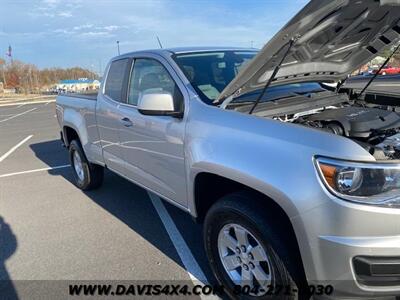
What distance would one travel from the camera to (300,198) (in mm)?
2219

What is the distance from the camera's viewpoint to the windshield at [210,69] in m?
3.32

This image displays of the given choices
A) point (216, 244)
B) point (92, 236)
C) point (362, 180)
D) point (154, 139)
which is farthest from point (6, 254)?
point (362, 180)

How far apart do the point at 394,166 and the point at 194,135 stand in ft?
4.53

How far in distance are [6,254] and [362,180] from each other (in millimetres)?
3417

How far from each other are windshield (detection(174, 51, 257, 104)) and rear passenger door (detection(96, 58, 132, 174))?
957 millimetres

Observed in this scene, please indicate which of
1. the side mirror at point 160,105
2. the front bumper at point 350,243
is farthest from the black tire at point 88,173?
the front bumper at point 350,243

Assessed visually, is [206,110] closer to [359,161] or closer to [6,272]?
[359,161]

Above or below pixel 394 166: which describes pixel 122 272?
below

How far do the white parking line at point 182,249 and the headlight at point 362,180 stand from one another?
1.40 metres

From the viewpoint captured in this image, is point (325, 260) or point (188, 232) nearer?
point (325, 260)

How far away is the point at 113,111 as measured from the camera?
4.40m

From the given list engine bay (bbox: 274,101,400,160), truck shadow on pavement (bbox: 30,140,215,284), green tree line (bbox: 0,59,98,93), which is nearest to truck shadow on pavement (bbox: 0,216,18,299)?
truck shadow on pavement (bbox: 30,140,215,284)

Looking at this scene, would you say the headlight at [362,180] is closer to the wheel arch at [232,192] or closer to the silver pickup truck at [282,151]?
the silver pickup truck at [282,151]

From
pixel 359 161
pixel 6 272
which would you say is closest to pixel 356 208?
pixel 359 161
